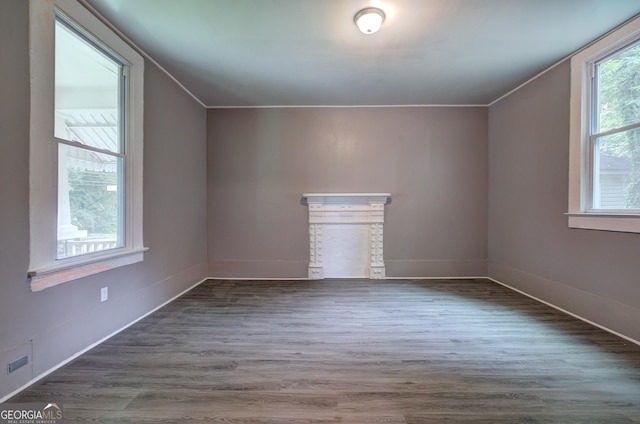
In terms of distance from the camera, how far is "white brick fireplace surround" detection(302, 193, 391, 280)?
3.88 metres

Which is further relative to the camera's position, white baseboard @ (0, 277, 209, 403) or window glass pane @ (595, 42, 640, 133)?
window glass pane @ (595, 42, 640, 133)

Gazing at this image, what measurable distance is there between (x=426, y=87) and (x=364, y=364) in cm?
322

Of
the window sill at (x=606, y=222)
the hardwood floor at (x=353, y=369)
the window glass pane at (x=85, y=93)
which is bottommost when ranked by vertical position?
the hardwood floor at (x=353, y=369)

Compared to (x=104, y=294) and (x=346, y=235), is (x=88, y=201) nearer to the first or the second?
(x=104, y=294)

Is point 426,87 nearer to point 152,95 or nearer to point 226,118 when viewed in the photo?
point 226,118

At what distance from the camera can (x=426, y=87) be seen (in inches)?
128

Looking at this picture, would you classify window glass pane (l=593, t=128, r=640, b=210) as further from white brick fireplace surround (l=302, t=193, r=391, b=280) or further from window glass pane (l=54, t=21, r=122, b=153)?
window glass pane (l=54, t=21, r=122, b=153)

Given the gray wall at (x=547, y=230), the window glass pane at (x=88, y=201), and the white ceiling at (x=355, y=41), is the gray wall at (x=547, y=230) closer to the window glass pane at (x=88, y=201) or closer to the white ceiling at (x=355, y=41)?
the white ceiling at (x=355, y=41)

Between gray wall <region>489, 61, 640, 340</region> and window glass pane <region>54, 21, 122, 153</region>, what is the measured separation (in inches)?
175

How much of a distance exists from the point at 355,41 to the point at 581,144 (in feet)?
7.94

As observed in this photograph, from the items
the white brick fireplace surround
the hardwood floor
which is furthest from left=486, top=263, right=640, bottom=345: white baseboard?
the white brick fireplace surround

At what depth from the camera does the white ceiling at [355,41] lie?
76.0 inches

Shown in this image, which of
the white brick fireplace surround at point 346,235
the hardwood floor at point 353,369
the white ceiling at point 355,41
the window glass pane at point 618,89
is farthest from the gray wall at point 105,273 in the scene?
the window glass pane at point 618,89

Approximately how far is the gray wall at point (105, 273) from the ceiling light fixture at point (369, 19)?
84.6 inches
